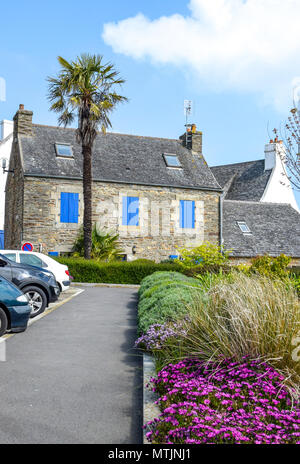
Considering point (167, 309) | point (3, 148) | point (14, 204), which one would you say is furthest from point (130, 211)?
point (167, 309)

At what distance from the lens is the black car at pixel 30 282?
11.3m

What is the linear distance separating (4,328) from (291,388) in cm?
542

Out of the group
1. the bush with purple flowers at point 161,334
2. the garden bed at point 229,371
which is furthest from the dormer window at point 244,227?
the bush with purple flowers at point 161,334

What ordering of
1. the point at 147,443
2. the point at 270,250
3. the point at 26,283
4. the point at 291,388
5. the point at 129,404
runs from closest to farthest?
1. the point at 147,443
2. the point at 291,388
3. the point at 129,404
4. the point at 26,283
5. the point at 270,250

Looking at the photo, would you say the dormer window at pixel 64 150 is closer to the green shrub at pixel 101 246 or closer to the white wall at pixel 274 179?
the green shrub at pixel 101 246

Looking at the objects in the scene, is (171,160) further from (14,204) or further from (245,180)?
(245,180)

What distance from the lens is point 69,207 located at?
25344 mm

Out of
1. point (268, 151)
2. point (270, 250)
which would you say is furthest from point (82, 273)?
point (268, 151)

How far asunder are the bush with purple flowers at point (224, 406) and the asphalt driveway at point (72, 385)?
1.40 feet

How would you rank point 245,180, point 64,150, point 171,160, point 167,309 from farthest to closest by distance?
1. point 245,180
2. point 171,160
3. point 64,150
4. point 167,309

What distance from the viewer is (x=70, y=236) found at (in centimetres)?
2520

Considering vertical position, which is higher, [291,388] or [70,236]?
[70,236]

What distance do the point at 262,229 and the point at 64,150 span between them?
13532mm
